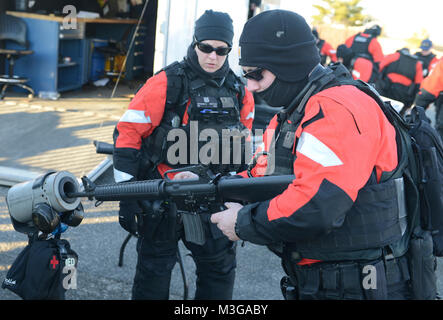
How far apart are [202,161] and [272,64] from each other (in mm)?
1264

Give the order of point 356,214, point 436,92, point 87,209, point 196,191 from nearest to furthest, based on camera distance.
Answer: point 356,214
point 196,191
point 87,209
point 436,92

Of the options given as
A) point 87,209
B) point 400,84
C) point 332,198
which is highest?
point 332,198

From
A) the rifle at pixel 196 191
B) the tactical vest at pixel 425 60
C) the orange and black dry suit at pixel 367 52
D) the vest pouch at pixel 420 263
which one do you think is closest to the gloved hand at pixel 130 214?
the rifle at pixel 196 191

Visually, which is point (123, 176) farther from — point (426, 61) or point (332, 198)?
point (426, 61)

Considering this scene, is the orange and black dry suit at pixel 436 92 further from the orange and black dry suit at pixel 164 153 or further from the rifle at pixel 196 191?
the rifle at pixel 196 191

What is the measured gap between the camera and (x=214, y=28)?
3057 millimetres

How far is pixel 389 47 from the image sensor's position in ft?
87.2

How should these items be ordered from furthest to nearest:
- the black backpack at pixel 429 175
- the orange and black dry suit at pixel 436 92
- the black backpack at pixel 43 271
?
the orange and black dry suit at pixel 436 92, the black backpack at pixel 43 271, the black backpack at pixel 429 175

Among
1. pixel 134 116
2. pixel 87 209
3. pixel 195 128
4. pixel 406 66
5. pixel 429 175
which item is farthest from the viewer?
pixel 406 66

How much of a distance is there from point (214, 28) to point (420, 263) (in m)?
1.82

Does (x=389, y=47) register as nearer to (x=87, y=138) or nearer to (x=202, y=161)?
(x=87, y=138)

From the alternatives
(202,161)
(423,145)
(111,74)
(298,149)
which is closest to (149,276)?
(202,161)

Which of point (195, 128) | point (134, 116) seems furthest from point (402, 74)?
point (134, 116)

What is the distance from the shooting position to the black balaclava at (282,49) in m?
1.99
